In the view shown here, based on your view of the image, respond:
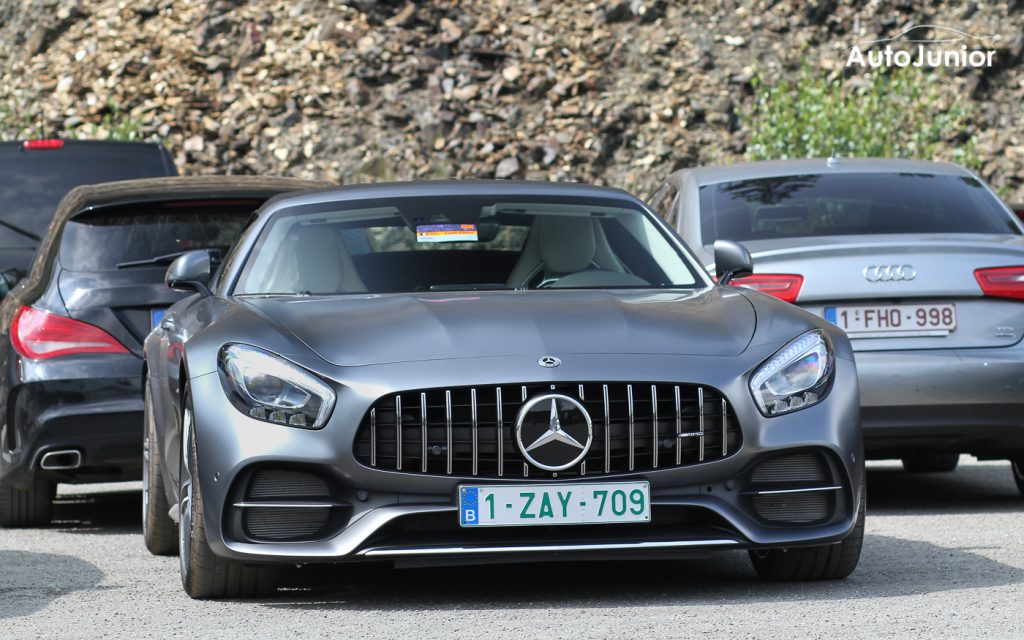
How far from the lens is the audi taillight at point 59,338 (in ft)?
28.2

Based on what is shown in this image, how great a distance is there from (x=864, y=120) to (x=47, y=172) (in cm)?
1353

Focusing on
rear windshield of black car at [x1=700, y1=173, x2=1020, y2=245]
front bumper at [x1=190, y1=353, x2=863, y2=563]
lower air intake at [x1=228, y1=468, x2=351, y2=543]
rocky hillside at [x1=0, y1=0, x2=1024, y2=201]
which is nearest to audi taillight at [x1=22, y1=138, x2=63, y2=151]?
rear windshield of black car at [x1=700, y1=173, x2=1020, y2=245]

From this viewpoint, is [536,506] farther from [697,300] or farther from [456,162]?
[456,162]

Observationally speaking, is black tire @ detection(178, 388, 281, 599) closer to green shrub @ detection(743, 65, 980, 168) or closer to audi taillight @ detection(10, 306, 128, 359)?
audi taillight @ detection(10, 306, 128, 359)

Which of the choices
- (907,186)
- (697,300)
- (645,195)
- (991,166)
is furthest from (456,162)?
(697,300)

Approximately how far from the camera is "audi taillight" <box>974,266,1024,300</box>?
8.55 m

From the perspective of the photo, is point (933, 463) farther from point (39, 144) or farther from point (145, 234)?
point (39, 144)

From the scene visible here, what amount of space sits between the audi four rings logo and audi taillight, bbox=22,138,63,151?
278 inches

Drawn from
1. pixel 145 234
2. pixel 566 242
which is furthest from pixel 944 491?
pixel 145 234

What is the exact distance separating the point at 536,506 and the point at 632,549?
33 cm

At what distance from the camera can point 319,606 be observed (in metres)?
6.01

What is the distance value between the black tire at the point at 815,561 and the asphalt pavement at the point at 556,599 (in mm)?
52

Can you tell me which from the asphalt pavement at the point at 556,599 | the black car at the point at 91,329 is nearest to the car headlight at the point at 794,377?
the asphalt pavement at the point at 556,599

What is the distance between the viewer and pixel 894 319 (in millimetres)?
8555
